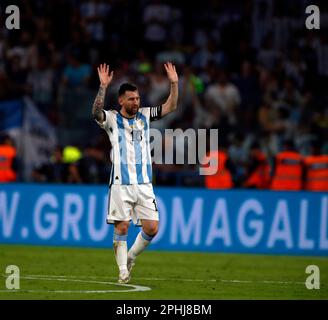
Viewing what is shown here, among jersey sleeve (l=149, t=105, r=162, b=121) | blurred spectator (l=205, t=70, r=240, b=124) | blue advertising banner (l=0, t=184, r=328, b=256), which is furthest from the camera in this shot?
blurred spectator (l=205, t=70, r=240, b=124)

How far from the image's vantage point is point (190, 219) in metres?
20.9

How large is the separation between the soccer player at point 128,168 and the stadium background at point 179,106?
19.6 feet

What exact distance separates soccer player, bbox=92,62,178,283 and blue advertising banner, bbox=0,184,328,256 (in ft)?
21.3

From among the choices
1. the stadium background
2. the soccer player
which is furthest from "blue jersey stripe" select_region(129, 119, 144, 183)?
the stadium background

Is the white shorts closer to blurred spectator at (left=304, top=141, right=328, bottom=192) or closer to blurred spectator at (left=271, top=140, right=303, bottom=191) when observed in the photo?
blurred spectator at (left=271, top=140, right=303, bottom=191)

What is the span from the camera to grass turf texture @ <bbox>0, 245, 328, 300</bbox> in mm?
13402

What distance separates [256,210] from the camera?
20.8 metres

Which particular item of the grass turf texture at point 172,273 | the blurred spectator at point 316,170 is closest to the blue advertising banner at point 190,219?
the grass turf texture at point 172,273

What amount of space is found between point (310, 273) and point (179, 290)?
3.65m

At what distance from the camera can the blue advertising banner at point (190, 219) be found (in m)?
20.7

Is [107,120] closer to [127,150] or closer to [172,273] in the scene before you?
[127,150]

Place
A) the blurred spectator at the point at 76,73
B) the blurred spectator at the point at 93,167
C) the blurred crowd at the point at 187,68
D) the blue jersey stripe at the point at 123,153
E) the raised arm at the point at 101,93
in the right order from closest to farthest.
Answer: the raised arm at the point at 101,93 < the blue jersey stripe at the point at 123,153 < the blurred spectator at the point at 93,167 < the blurred crowd at the point at 187,68 < the blurred spectator at the point at 76,73

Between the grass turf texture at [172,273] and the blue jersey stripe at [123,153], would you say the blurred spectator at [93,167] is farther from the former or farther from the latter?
the blue jersey stripe at [123,153]
